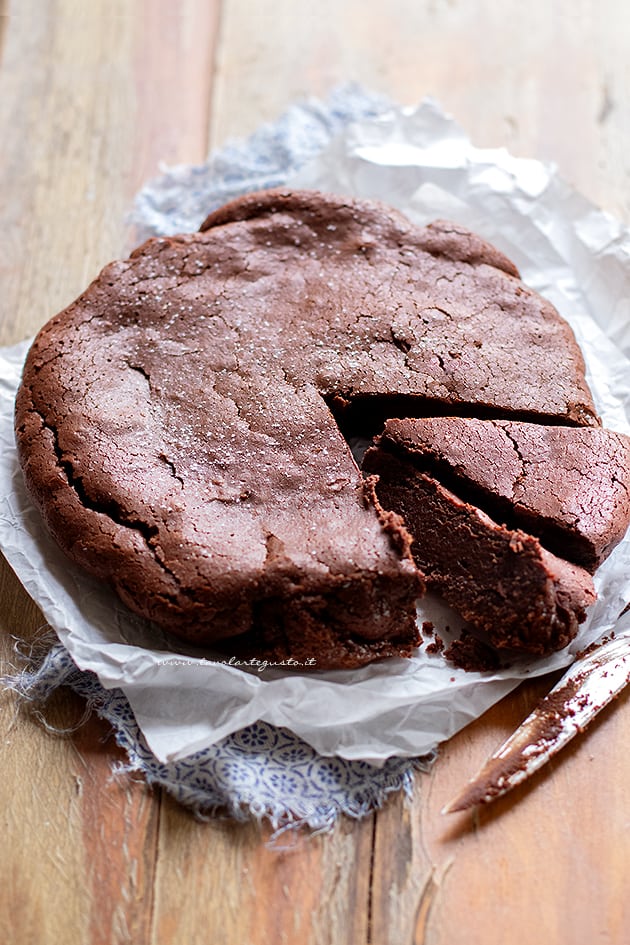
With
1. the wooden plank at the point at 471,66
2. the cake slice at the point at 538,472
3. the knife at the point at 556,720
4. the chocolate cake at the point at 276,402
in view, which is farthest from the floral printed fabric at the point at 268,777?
the wooden plank at the point at 471,66

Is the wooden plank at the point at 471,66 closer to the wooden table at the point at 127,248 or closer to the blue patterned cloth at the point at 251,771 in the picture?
the wooden table at the point at 127,248

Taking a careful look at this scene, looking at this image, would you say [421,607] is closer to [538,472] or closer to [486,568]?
[486,568]

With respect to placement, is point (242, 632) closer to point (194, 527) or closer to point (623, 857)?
point (194, 527)

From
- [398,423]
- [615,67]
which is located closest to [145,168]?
[398,423]

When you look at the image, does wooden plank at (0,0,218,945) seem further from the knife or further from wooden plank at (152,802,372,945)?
the knife

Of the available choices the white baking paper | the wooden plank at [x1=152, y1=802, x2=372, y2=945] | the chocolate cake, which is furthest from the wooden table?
the chocolate cake
